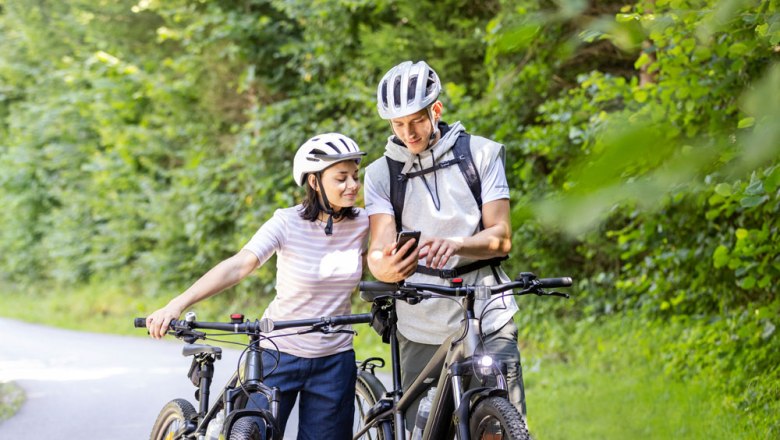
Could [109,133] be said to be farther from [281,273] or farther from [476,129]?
[281,273]

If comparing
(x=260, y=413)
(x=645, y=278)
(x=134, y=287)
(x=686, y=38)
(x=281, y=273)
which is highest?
(x=686, y=38)

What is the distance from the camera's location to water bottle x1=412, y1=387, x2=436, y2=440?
356cm

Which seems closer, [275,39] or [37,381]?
[37,381]

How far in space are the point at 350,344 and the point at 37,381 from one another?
760cm

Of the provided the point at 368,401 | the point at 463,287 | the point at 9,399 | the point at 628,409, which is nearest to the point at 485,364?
the point at 463,287

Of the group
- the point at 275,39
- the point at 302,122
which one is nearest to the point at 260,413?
the point at 302,122

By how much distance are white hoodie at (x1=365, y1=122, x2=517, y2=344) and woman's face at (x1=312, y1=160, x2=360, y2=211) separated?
6cm

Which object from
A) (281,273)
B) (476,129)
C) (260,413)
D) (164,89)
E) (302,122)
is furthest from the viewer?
(164,89)

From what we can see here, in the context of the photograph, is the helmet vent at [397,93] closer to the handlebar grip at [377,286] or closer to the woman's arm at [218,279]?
the handlebar grip at [377,286]

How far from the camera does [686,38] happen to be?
→ 6266 mm

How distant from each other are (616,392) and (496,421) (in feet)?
16.6

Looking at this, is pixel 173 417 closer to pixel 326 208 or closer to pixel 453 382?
pixel 326 208

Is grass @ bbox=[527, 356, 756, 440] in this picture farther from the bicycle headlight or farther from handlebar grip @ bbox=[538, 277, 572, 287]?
the bicycle headlight

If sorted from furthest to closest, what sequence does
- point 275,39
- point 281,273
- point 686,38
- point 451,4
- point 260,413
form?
point 275,39 < point 451,4 < point 686,38 < point 281,273 < point 260,413
